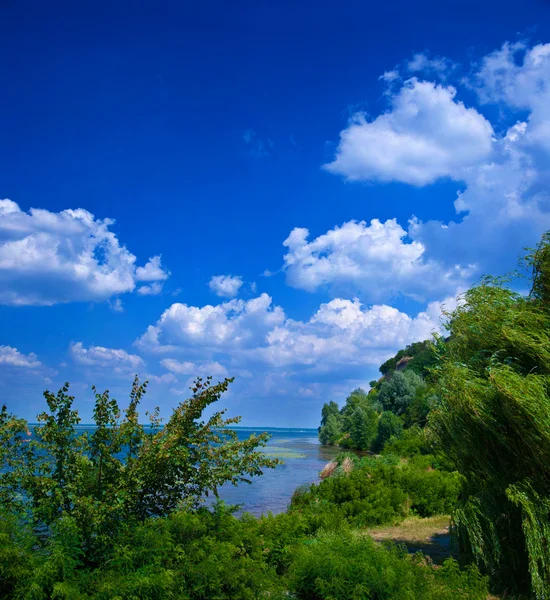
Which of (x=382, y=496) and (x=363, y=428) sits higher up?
(x=382, y=496)

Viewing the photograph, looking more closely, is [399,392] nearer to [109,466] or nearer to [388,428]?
[388,428]

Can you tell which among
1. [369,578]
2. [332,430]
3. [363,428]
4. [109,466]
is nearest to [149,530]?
[109,466]

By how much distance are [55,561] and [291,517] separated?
6814 millimetres

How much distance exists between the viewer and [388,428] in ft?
180

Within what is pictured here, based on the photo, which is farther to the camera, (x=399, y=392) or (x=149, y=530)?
(x=399, y=392)

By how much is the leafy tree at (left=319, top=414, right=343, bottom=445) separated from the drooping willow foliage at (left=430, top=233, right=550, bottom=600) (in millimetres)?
74732

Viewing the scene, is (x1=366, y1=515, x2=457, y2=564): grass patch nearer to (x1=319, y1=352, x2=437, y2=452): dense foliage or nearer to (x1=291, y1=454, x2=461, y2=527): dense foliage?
(x1=291, y1=454, x2=461, y2=527): dense foliage

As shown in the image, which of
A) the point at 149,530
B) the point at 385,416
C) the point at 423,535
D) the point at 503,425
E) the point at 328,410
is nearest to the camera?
the point at 149,530

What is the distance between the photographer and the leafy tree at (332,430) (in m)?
84.4

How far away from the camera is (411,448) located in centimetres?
A: 3938

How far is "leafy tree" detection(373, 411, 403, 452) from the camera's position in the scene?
53.5m

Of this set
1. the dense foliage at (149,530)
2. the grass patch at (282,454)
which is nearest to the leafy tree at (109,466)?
the dense foliage at (149,530)

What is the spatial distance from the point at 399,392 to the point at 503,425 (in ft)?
202

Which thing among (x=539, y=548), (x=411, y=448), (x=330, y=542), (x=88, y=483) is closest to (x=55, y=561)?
(x=88, y=483)
